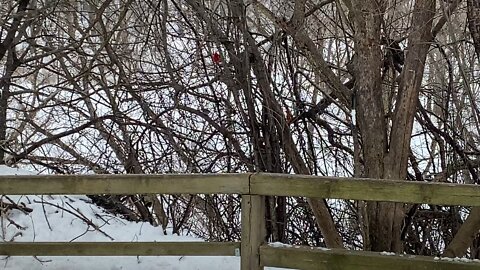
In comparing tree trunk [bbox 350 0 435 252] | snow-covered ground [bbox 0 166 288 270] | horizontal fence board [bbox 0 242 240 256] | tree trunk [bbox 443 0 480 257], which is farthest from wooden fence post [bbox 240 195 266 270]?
tree trunk [bbox 443 0 480 257]

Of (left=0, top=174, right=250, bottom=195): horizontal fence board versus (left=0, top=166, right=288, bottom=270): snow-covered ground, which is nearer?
(left=0, top=174, right=250, bottom=195): horizontal fence board

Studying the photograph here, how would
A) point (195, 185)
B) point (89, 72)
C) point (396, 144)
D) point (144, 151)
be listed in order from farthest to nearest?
point (89, 72) → point (144, 151) → point (396, 144) → point (195, 185)

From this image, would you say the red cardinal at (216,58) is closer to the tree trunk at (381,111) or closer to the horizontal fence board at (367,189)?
the tree trunk at (381,111)

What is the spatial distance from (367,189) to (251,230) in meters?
0.68

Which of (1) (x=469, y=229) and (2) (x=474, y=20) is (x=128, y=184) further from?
(2) (x=474, y=20)

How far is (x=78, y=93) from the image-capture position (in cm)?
752

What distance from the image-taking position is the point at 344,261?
3.24 meters

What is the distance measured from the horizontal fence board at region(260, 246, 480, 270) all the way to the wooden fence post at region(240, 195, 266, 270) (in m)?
0.04

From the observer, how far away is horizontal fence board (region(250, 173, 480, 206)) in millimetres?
3074

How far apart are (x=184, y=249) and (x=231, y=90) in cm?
284

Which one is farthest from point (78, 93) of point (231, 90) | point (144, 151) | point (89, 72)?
point (231, 90)

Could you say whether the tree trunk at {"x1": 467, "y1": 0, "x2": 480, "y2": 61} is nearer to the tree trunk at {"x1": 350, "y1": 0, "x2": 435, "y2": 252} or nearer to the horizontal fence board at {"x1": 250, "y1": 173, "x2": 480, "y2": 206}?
the tree trunk at {"x1": 350, "y1": 0, "x2": 435, "y2": 252}

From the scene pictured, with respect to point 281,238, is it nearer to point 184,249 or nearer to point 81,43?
point 184,249

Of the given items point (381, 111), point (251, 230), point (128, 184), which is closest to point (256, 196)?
point (251, 230)
